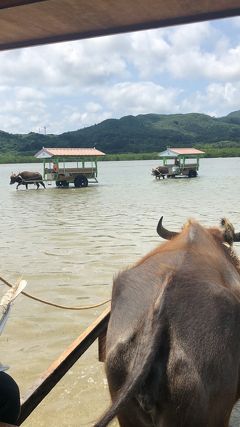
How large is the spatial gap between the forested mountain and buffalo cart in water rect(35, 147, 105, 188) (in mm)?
91964

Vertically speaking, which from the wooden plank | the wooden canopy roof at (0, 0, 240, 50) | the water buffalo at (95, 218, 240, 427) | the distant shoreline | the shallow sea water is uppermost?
the wooden canopy roof at (0, 0, 240, 50)

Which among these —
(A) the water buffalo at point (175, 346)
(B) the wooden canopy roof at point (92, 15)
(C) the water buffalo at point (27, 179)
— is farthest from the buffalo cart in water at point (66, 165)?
(A) the water buffalo at point (175, 346)

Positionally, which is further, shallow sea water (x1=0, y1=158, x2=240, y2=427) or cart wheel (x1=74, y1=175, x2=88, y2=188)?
cart wheel (x1=74, y1=175, x2=88, y2=188)

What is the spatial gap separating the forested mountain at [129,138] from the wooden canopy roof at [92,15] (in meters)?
125

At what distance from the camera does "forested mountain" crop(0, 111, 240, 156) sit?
140 metres

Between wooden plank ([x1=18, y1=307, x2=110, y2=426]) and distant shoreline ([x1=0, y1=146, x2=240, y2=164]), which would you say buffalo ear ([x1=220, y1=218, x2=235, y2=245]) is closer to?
wooden plank ([x1=18, y1=307, x2=110, y2=426])

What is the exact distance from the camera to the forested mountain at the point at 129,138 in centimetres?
13950

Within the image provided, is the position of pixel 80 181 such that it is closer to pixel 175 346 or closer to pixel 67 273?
pixel 67 273

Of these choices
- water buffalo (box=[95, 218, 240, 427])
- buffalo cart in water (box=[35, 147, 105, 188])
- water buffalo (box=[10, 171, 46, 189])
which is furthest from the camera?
water buffalo (box=[10, 171, 46, 189])

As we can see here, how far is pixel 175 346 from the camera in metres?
1.93

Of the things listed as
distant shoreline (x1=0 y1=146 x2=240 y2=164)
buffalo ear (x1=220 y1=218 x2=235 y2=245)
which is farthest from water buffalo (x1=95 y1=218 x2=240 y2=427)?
distant shoreline (x1=0 y1=146 x2=240 y2=164)

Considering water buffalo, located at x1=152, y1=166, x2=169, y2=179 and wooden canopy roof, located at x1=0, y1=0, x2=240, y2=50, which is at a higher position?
wooden canopy roof, located at x1=0, y1=0, x2=240, y2=50

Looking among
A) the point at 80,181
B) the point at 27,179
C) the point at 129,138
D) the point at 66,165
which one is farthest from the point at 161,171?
the point at 129,138

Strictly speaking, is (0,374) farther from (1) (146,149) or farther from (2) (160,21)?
(1) (146,149)
